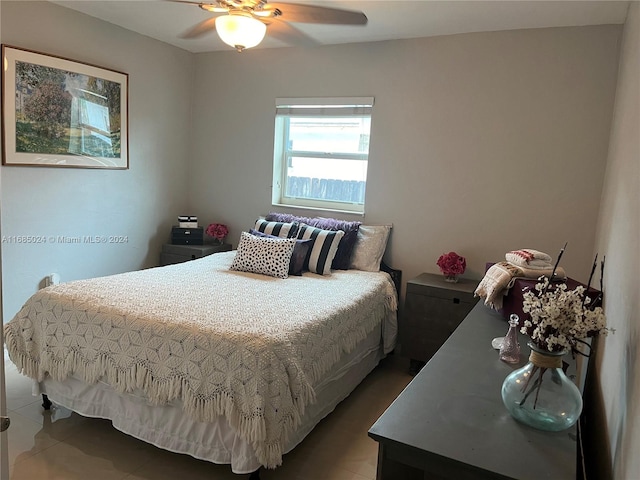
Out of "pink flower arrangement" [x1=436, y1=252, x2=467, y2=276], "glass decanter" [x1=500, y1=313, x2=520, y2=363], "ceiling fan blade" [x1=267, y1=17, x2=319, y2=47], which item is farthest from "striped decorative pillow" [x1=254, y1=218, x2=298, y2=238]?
"glass decanter" [x1=500, y1=313, x2=520, y2=363]

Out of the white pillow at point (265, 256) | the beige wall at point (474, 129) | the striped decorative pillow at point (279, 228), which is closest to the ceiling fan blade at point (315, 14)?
the beige wall at point (474, 129)

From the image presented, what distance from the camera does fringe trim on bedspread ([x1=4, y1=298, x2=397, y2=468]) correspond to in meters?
1.92

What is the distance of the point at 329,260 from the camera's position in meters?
3.42

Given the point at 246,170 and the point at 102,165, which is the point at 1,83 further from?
the point at 246,170

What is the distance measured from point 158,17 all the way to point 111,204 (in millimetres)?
1494

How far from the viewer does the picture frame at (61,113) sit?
3113mm

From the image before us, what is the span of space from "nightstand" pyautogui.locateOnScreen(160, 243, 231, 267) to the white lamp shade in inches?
83.2

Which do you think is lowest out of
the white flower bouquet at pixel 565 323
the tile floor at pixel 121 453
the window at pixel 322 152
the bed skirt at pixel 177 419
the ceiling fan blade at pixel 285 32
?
the tile floor at pixel 121 453

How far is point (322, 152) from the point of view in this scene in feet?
13.3

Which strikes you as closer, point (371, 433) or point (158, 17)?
point (371, 433)

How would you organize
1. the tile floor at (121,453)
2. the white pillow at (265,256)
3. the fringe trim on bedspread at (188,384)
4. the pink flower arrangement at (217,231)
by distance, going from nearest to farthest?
the fringe trim on bedspread at (188,384) → the tile floor at (121,453) → the white pillow at (265,256) → the pink flower arrangement at (217,231)

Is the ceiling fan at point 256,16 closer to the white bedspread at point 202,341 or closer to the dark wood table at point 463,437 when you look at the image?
Result: the white bedspread at point 202,341

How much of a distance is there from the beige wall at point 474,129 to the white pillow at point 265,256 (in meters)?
0.89

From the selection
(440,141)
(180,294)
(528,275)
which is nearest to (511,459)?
(528,275)
